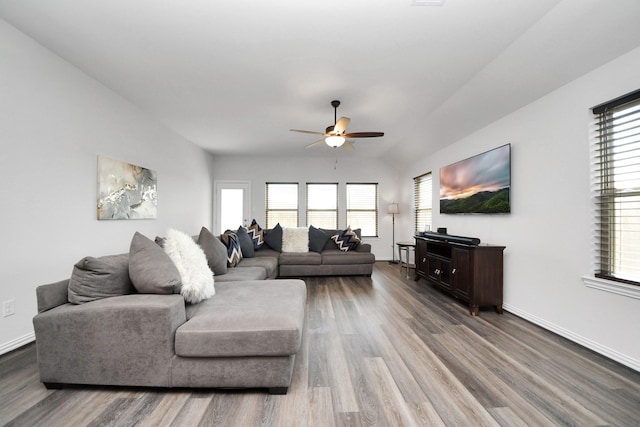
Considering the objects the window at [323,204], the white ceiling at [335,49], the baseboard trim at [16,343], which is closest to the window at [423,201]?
the white ceiling at [335,49]

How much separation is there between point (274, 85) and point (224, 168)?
4.10 meters

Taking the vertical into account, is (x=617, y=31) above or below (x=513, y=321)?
above

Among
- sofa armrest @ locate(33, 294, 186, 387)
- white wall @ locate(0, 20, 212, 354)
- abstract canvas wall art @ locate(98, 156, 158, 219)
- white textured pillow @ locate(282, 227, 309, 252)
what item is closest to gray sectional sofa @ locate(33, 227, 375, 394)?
sofa armrest @ locate(33, 294, 186, 387)

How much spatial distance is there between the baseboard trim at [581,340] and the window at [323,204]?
4.33 metres

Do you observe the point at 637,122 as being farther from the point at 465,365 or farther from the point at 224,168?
the point at 224,168

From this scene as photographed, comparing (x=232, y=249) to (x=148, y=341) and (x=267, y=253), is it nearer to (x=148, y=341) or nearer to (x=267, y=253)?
(x=267, y=253)

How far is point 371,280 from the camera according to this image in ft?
15.0

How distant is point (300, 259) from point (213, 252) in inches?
79.8

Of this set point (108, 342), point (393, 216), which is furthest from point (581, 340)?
point (393, 216)

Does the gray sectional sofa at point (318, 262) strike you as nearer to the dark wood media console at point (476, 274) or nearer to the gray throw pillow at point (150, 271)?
the dark wood media console at point (476, 274)

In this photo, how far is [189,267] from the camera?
2059 mm

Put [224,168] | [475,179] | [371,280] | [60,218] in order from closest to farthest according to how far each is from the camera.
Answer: [60,218]
[475,179]
[371,280]
[224,168]

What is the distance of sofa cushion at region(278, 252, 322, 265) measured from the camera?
469 cm

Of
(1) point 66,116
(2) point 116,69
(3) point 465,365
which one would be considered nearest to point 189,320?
(3) point 465,365
